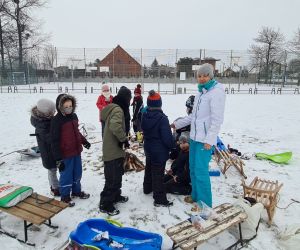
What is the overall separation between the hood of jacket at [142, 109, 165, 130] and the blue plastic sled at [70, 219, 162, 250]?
1237mm

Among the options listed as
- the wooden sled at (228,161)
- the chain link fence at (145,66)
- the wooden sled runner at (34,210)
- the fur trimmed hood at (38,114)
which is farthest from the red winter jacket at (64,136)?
the chain link fence at (145,66)

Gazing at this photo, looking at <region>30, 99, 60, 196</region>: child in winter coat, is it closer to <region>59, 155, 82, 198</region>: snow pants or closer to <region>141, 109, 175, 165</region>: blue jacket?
<region>59, 155, 82, 198</region>: snow pants

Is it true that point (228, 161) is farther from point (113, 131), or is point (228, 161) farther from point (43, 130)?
point (43, 130)

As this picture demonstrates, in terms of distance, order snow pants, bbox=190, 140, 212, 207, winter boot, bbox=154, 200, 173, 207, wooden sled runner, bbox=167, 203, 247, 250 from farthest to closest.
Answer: winter boot, bbox=154, 200, 173, 207, snow pants, bbox=190, 140, 212, 207, wooden sled runner, bbox=167, 203, 247, 250

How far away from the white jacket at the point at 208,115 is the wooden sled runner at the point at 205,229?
2.58 feet

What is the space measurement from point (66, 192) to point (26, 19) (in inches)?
1193

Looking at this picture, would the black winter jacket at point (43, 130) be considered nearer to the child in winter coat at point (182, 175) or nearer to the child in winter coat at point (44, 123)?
the child in winter coat at point (44, 123)

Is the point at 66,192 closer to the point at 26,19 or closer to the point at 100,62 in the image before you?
the point at 100,62

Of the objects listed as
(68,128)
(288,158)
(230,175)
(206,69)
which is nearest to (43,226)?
(68,128)

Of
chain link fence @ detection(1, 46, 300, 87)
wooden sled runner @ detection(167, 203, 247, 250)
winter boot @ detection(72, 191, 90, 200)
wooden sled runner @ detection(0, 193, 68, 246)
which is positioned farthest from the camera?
chain link fence @ detection(1, 46, 300, 87)

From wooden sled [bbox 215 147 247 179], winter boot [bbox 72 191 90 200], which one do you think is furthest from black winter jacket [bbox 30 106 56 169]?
wooden sled [bbox 215 147 247 179]

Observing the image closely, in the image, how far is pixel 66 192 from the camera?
354 cm

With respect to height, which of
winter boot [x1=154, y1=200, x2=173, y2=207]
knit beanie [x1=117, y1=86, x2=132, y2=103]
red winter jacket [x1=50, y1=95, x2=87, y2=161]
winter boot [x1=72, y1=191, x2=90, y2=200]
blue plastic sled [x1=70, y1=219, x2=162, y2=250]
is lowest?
winter boot [x1=154, y1=200, x2=173, y2=207]

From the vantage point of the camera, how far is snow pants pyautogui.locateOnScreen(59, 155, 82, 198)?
3.45 m
